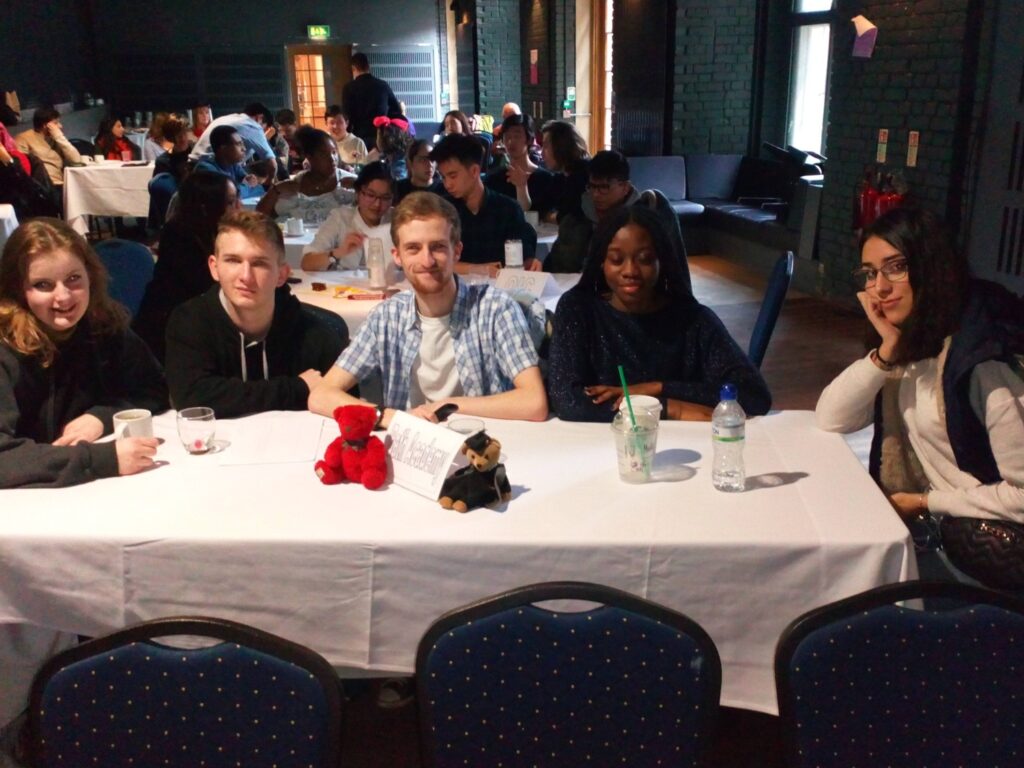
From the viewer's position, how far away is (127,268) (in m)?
3.68

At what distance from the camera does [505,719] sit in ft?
4.14

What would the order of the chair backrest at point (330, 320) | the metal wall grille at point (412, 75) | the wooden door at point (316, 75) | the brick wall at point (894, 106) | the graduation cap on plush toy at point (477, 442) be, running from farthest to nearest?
the metal wall grille at point (412, 75), the wooden door at point (316, 75), the brick wall at point (894, 106), the chair backrest at point (330, 320), the graduation cap on plush toy at point (477, 442)

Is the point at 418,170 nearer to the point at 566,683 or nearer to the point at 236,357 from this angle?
the point at 236,357

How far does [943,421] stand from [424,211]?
4.19ft

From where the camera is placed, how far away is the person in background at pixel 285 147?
878 centimetres

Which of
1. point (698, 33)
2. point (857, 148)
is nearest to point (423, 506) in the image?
point (857, 148)

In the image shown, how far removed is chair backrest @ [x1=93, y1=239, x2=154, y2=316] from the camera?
3.66 metres

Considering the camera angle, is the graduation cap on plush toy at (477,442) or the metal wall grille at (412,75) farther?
the metal wall grille at (412,75)

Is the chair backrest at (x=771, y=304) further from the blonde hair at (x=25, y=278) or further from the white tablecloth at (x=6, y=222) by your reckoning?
the white tablecloth at (x=6, y=222)

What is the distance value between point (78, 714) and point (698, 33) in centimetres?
784

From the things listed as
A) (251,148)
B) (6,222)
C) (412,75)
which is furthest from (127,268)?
(412,75)

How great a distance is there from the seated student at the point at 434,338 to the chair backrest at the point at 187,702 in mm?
1083

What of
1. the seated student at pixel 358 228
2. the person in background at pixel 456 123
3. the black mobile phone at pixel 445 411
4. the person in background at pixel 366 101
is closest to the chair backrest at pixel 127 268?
the seated student at pixel 358 228

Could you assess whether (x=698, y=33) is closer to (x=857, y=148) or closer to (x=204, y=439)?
(x=857, y=148)
